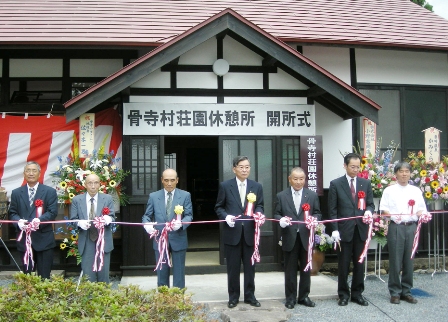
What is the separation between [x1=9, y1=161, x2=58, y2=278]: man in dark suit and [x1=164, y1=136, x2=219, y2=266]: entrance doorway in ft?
8.78

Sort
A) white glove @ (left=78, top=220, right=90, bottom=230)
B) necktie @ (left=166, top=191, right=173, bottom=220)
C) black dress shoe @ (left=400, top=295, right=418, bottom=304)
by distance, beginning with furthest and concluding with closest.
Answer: black dress shoe @ (left=400, top=295, right=418, bottom=304) → necktie @ (left=166, top=191, right=173, bottom=220) → white glove @ (left=78, top=220, right=90, bottom=230)

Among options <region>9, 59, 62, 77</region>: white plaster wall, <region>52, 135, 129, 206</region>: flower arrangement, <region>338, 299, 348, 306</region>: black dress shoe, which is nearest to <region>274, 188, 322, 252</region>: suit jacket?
<region>338, 299, 348, 306</region>: black dress shoe

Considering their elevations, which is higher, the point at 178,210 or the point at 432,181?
the point at 432,181

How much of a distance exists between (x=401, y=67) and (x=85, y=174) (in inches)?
249

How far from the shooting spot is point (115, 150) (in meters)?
8.57

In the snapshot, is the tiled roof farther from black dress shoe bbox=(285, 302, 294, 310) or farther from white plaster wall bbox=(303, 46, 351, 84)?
black dress shoe bbox=(285, 302, 294, 310)

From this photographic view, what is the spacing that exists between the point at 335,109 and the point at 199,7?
3.75m

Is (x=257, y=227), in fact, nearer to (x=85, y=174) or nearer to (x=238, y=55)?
(x=85, y=174)

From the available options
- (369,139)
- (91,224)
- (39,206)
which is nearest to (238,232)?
(91,224)

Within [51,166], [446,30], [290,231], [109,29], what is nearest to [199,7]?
[109,29]

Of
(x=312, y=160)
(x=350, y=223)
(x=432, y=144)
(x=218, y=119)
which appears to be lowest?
(x=350, y=223)

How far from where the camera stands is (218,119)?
8109 mm

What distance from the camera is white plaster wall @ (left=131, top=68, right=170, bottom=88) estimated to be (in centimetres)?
809

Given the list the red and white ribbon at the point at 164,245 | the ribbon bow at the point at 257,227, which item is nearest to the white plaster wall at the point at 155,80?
the red and white ribbon at the point at 164,245
